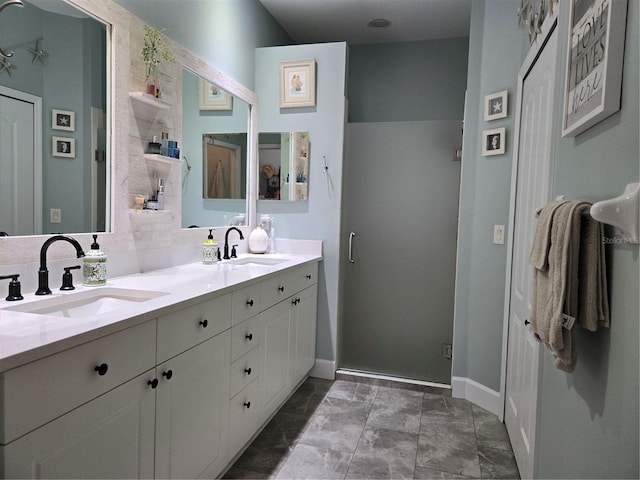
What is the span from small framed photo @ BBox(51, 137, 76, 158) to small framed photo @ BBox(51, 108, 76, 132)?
1.6 inches

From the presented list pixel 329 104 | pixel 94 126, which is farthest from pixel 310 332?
pixel 94 126

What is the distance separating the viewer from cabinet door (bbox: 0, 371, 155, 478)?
0.95 meters

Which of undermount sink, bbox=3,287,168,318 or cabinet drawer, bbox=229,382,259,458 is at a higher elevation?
undermount sink, bbox=3,287,168,318

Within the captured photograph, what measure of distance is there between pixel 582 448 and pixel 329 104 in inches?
103

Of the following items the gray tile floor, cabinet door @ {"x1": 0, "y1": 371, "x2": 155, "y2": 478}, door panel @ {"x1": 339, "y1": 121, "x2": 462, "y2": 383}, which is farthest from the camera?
door panel @ {"x1": 339, "y1": 121, "x2": 462, "y2": 383}

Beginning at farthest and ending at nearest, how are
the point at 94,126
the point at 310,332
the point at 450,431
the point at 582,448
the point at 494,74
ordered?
the point at 310,332 < the point at 494,74 < the point at 450,431 < the point at 94,126 < the point at 582,448

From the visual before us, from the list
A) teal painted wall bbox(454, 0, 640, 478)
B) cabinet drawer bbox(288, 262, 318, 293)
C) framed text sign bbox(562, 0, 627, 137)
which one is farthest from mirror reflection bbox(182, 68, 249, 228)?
framed text sign bbox(562, 0, 627, 137)

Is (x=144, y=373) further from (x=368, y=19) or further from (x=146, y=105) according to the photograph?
(x=368, y=19)

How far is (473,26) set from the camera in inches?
111

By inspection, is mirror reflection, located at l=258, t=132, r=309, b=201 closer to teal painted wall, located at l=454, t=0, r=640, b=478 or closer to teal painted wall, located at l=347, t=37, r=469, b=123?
teal painted wall, located at l=347, t=37, r=469, b=123

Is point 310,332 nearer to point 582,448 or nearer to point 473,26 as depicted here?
point 582,448

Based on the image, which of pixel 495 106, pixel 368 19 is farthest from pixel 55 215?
pixel 368 19

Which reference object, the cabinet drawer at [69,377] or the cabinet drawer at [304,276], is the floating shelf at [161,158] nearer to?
the cabinet drawer at [304,276]

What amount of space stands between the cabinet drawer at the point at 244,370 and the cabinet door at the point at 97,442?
1.78 feet
